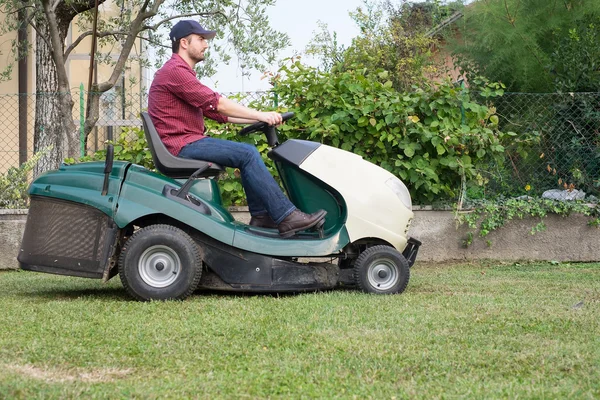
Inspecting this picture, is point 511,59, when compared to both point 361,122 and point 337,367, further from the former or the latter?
point 337,367

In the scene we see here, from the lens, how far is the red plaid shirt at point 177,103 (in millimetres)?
5285

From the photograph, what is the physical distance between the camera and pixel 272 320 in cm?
437

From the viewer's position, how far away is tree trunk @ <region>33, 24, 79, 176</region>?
9227 millimetres

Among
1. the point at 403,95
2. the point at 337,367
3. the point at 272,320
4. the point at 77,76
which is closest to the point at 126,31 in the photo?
the point at 77,76

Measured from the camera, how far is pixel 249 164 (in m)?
5.28

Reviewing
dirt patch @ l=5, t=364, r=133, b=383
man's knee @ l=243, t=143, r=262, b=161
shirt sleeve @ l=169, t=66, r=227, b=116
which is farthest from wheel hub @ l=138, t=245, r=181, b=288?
dirt patch @ l=5, t=364, r=133, b=383

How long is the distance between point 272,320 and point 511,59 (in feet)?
20.3

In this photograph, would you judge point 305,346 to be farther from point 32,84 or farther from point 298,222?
point 32,84

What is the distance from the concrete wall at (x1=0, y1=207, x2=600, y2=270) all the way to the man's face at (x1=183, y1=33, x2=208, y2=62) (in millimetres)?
3277

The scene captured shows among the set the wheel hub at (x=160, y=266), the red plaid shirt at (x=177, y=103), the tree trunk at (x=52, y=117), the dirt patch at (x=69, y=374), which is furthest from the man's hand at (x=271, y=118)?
the tree trunk at (x=52, y=117)

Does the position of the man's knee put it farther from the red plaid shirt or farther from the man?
the red plaid shirt

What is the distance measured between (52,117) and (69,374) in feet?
25.4

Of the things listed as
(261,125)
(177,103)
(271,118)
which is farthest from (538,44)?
(177,103)

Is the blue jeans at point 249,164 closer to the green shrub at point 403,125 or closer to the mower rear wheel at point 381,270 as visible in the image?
the mower rear wheel at point 381,270
